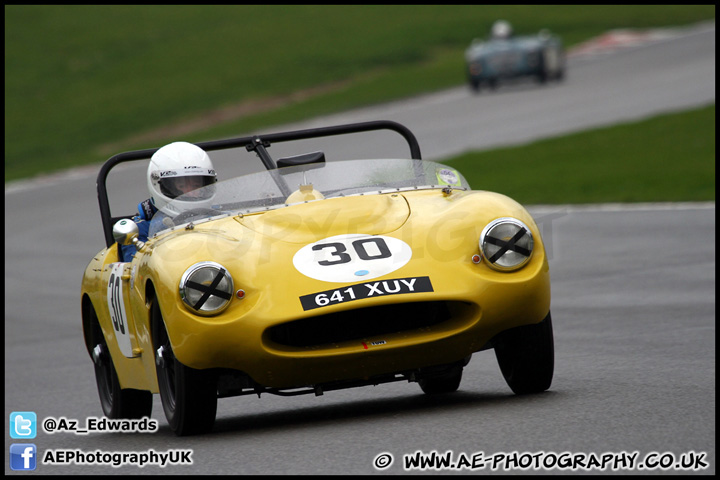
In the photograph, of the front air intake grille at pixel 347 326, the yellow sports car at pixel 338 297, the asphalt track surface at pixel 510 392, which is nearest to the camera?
the asphalt track surface at pixel 510 392

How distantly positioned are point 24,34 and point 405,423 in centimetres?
4320

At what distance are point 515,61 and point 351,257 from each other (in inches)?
1055

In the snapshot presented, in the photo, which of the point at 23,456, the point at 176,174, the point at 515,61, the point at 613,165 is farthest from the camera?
the point at 515,61

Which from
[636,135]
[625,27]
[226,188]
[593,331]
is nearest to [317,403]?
[226,188]

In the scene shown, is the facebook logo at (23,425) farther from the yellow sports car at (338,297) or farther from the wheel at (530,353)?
the wheel at (530,353)

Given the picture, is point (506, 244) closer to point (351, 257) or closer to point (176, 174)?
point (351, 257)

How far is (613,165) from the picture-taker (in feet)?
64.3

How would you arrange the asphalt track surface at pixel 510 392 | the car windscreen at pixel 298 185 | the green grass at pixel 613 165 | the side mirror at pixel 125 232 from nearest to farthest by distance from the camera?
the asphalt track surface at pixel 510 392
the side mirror at pixel 125 232
the car windscreen at pixel 298 185
the green grass at pixel 613 165

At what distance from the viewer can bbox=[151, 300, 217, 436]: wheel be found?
5516mm

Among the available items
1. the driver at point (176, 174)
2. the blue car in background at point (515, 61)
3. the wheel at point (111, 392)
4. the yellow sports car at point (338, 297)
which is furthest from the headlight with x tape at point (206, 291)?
the blue car in background at point (515, 61)

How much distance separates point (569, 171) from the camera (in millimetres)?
19625
